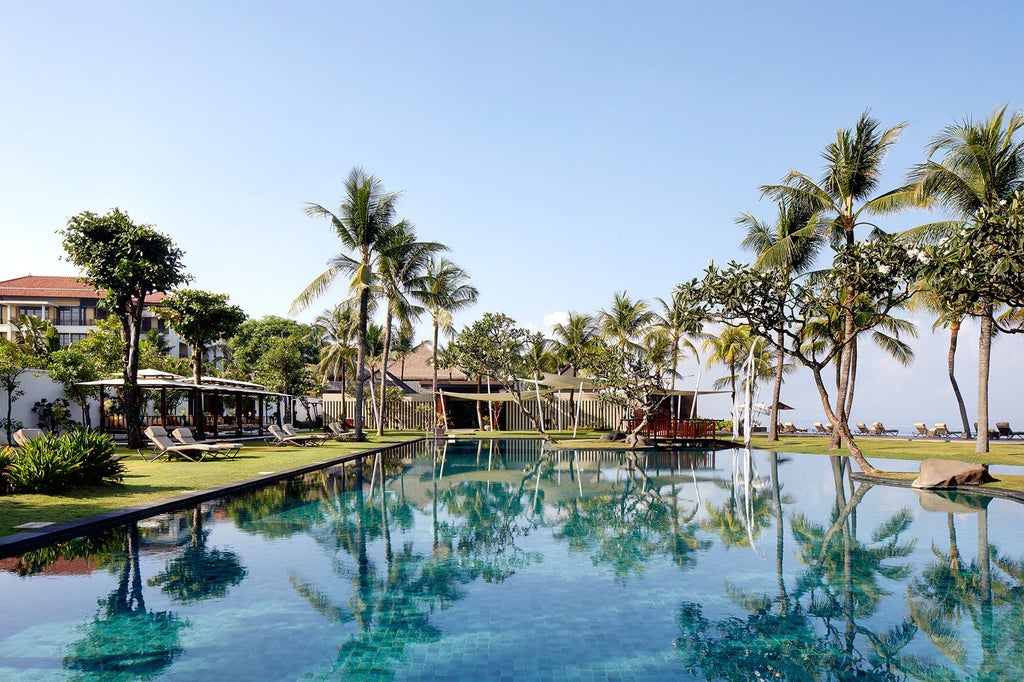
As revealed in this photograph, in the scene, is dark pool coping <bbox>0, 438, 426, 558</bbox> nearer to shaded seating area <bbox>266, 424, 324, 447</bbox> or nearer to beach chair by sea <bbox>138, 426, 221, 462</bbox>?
beach chair by sea <bbox>138, 426, 221, 462</bbox>

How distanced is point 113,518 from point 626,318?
2997cm

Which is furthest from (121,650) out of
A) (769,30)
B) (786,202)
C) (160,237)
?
(786,202)

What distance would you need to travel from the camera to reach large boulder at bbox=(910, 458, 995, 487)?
43.1ft

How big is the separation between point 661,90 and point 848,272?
5914 mm

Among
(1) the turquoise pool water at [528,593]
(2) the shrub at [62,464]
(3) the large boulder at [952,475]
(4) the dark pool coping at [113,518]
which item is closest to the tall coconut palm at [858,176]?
(3) the large boulder at [952,475]

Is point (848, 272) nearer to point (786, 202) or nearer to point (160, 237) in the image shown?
point (786, 202)

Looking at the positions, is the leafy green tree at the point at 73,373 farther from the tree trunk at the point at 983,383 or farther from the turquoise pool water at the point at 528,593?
the tree trunk at the point at 983,383

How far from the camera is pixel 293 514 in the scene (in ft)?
34.5

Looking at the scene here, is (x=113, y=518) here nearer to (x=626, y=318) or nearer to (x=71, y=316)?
(x=626, y=318)

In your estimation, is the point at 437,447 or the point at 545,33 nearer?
the point at 545,33

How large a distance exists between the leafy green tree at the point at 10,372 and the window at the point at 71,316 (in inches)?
1411

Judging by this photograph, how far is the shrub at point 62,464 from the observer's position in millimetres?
11055

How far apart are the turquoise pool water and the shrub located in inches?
102

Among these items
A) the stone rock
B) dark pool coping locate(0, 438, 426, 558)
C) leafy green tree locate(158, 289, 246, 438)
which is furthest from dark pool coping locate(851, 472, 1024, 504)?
leafy green tree locate(158, 289, 246, 438)
